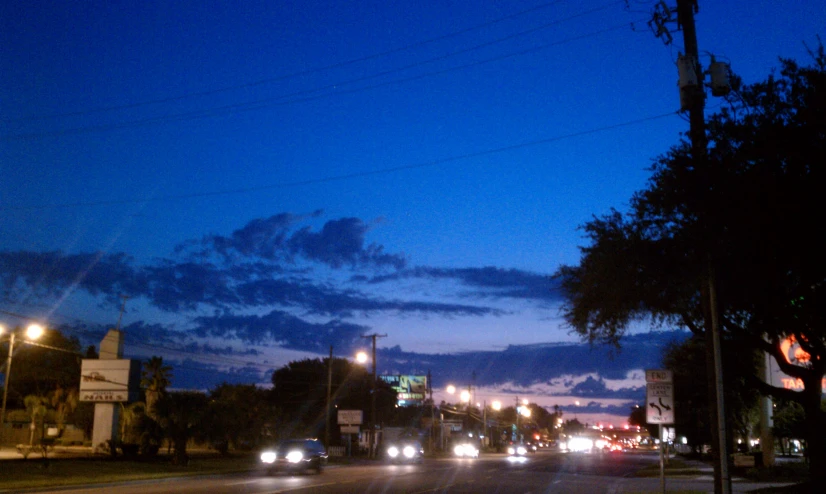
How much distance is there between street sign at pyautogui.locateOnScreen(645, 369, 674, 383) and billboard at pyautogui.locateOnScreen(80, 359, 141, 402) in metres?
38.1

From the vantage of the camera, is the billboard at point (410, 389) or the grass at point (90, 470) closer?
the grass at point (90, 470)

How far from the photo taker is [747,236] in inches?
685

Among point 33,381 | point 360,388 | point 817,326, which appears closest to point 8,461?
point 817,326

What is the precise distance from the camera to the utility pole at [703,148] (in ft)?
53.6

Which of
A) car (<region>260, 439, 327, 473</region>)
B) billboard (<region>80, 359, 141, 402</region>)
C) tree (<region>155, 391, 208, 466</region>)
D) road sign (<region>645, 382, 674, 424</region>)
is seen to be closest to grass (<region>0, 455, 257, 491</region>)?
tree (<region>155, 391, 208, 466</region>)

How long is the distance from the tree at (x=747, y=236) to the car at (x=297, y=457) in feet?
66.1

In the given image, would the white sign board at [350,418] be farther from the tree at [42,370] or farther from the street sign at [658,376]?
the street sign at [658,376]

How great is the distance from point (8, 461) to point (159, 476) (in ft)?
24.9

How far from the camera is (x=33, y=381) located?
92.2 metres

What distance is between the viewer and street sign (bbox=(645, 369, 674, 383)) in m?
18.7

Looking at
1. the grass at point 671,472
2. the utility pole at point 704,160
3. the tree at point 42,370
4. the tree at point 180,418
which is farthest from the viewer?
the tree at point 42,370

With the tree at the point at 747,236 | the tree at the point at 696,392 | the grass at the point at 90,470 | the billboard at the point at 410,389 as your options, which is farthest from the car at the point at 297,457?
the billboard at the point at 410,389

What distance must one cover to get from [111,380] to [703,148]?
137 ft

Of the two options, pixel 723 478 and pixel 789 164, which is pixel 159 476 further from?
pixel 789 164
